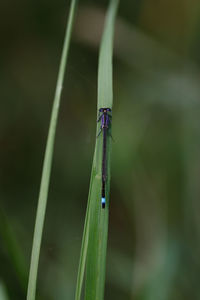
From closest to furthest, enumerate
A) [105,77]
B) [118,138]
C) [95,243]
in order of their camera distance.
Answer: [95,243] → [105,77] → [118,138]

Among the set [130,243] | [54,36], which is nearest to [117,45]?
[54,36]

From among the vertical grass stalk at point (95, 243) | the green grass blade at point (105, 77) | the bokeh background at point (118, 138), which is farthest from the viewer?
the bokeh background at point (118, 138)

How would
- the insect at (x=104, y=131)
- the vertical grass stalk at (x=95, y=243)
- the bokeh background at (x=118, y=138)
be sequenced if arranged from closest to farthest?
1. the vertical grass stalk at (x=95, y=243)
2. the insect at (x=104, y=131)
3. the bokeh background at (x=118, y=138)

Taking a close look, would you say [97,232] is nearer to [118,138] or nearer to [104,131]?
[104,131]

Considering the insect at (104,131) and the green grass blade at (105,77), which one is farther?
the green grass blade at (105,77)

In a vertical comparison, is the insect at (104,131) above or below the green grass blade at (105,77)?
below

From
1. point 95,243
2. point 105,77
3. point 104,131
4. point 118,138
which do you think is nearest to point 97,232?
point 95,243

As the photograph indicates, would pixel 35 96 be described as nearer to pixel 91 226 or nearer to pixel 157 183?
pixel 157 183

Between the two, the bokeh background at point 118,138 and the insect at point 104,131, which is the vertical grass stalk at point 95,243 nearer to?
the insect at point 104,131

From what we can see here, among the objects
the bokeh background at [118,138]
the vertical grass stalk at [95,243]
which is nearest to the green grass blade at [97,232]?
the vertical grass stalk at [95,243]
